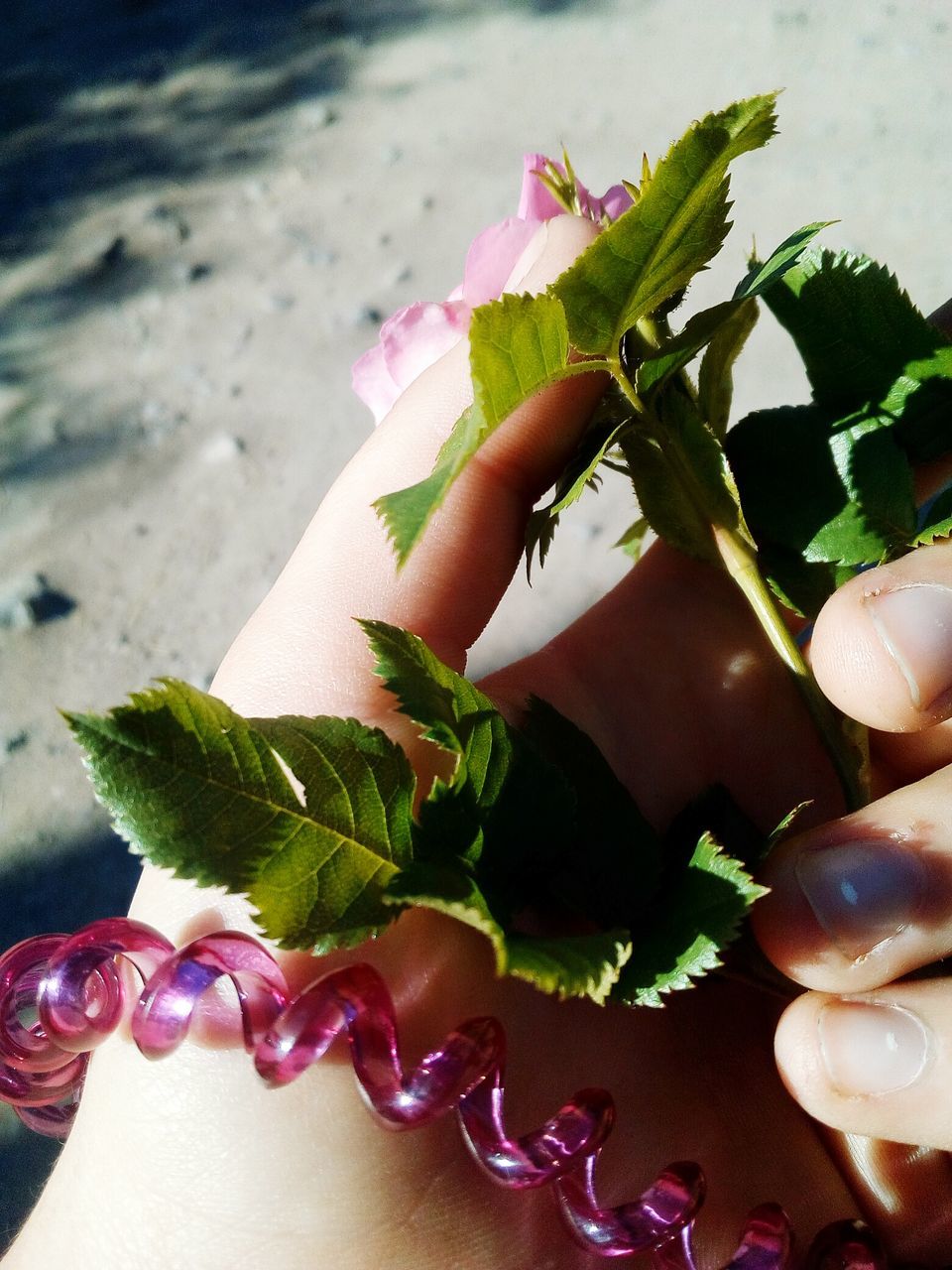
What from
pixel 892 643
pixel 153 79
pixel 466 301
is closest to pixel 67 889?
pixel 466 301

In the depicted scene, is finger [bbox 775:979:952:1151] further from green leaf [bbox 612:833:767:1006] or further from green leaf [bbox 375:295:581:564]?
green leaf [bbox 375:295:581:564]

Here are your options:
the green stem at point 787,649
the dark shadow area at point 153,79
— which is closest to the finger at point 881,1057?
the green stem at point 787,649

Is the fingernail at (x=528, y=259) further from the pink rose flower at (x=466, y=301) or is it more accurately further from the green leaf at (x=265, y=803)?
the green leaf at (x=265, y=803)

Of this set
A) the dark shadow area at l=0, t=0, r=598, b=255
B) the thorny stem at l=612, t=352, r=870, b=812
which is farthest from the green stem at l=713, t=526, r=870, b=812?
the dark shadow area at l=0, t=0, r=598, b=255

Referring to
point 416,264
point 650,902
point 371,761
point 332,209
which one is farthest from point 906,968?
point 332,209

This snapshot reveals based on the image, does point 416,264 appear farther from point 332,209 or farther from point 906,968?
point 906,968

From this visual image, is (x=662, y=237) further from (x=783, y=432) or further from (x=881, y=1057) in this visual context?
(x=881, y=1057)
